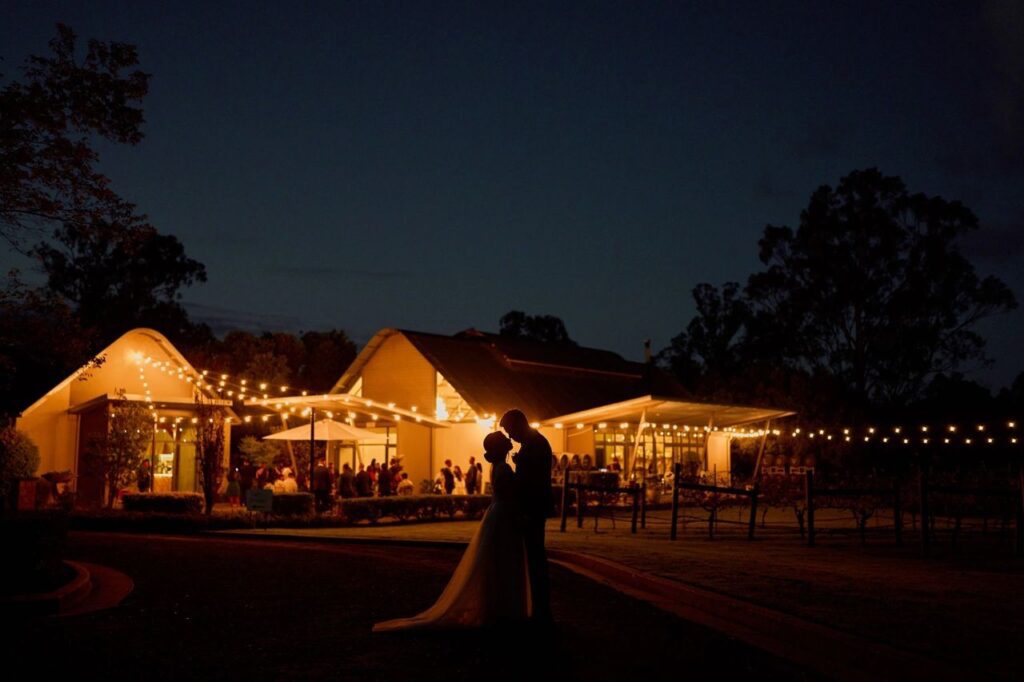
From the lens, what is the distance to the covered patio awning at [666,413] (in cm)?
2661

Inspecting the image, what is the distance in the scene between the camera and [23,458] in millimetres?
22078

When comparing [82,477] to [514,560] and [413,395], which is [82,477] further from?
[514,560]

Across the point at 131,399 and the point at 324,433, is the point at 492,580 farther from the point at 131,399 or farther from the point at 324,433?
the point at 131,399

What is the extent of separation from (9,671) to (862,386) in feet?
128

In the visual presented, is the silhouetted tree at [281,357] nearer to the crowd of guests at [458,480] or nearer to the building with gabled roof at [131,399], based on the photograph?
the building with gabled roof at [131,399]

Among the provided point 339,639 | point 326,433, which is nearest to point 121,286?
point 326,433

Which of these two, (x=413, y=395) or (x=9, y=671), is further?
(x=413, y=395)

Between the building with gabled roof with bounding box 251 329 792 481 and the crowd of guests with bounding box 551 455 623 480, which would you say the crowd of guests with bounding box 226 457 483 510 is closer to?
the building with gabled roof with bounding box 251 329 792 481


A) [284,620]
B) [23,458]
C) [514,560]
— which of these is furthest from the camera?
[23,458]

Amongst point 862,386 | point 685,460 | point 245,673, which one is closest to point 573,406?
point 685,460

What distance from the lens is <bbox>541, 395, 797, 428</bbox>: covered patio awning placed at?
26609 mm

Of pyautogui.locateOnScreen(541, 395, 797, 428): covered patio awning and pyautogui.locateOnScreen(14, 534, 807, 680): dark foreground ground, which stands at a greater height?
pyautogui.locateOnScreen(541, 395, 797, 428): covered patio awning

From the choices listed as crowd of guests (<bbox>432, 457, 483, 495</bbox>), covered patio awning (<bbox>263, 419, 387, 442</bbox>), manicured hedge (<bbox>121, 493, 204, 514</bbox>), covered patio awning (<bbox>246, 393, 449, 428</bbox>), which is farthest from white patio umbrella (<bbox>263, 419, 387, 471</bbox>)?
manicured hedge (<bbox>121, 493, 204, 514</bbox>)

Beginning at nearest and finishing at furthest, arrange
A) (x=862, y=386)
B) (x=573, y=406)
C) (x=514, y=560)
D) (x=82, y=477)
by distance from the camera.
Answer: (x=514, y=560) → (x=82, y=477) → (x=573, y=406) → (x=862, y=386)
